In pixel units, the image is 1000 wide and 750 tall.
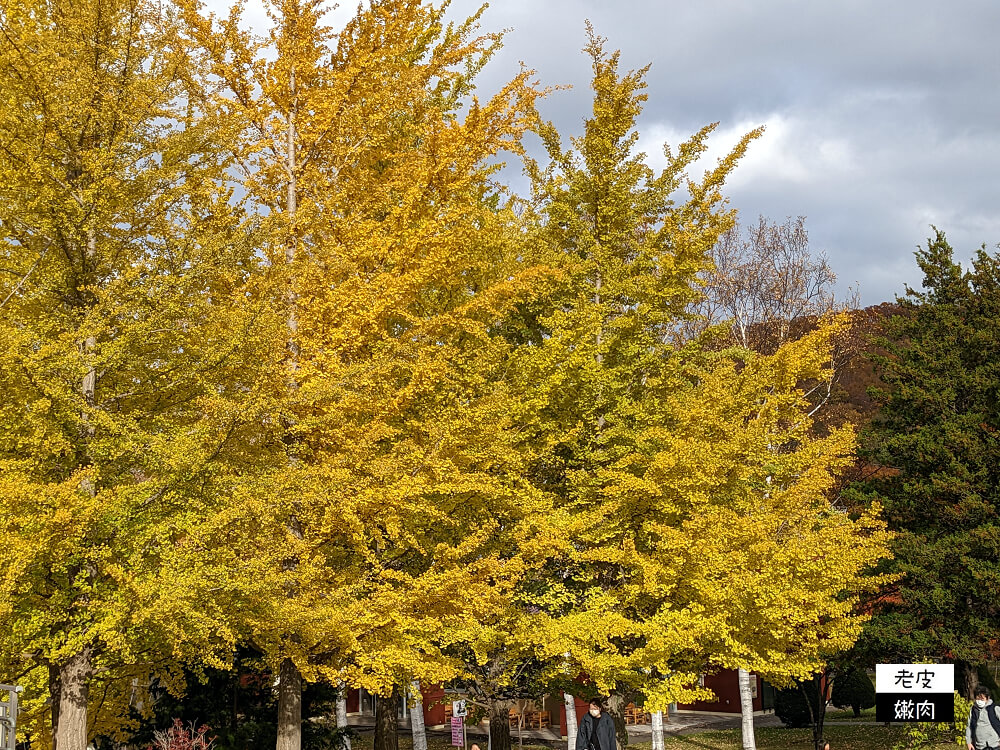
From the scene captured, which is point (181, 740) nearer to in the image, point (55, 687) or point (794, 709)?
point (55, 687)

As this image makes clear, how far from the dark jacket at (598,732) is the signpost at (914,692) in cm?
419

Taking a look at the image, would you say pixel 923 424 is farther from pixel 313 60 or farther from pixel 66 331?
pixel 66 331

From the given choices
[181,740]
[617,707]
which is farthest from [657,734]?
[181,740]

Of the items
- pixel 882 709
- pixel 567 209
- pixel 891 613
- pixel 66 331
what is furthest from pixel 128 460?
pixel 891 613

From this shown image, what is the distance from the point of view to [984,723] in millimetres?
10156

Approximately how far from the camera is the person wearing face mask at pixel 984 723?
1010cm

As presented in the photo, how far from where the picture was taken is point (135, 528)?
921 cm

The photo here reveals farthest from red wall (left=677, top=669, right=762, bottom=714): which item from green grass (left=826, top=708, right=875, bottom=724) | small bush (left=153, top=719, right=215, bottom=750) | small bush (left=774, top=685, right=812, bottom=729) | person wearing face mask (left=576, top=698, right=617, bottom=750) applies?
small bush (left=153, top=719, right=215, bottom=750)

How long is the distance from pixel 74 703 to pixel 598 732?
6.27 metres

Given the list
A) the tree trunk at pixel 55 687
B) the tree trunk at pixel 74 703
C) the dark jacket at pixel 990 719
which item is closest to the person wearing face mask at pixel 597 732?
the dark jacket at pixel 990 719

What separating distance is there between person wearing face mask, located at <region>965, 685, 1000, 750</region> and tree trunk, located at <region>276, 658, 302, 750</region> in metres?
8.29

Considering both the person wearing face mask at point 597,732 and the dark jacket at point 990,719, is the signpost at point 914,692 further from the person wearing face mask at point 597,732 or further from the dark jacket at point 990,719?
the person wearing face mask at point 597,732

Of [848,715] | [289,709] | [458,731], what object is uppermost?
[289,709]

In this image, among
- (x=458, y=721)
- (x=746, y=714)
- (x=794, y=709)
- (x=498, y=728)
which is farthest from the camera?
(x=794, y=709)
